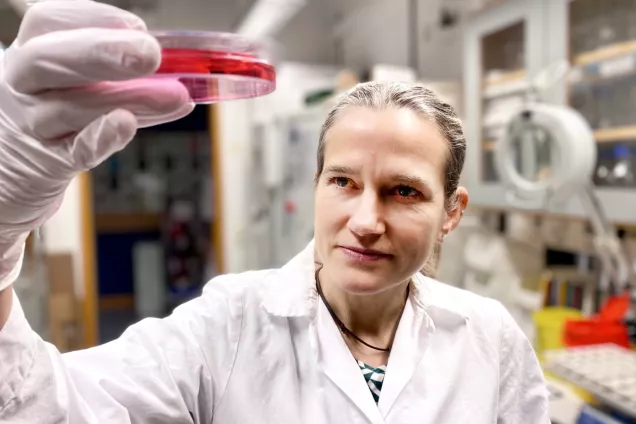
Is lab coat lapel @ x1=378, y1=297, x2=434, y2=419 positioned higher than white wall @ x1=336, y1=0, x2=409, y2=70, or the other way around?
white wall @ x1=336, y1=0, x2=409, y2=70

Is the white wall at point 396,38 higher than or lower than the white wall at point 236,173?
higher

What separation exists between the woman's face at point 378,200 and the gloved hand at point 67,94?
368mm

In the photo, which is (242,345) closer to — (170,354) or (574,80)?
(170,354)

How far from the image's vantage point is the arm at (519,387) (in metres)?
1.05

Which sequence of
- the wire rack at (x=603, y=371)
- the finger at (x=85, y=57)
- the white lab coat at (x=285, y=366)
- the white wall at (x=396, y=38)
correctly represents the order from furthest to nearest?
the white wall at (x=396, y=38) < the wire rack at (x=603, y=371) < the white lab coat at (x=285, y=366) < the finger at (x=85, y=57)

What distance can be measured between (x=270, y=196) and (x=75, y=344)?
1.88m

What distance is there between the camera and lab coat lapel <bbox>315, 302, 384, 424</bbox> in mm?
925

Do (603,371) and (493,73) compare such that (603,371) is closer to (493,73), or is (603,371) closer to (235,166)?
(493,73)

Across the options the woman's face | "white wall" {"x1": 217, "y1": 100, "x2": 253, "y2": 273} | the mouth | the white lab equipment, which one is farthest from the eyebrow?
"white wall" {"x1": 217, "y1": 100, "x2": 253, "y2": 273}

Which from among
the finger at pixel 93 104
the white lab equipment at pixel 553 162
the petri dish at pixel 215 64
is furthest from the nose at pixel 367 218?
the white lab equipment at pixel 553 162

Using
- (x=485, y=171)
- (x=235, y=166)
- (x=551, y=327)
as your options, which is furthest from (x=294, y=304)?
(x=235, y=166)

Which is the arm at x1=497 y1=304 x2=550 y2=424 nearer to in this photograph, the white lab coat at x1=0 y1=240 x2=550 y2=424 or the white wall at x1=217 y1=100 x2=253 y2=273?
the white lab coat at x1=0 y1=240 x2=550 y2=424

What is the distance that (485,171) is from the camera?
2.51m

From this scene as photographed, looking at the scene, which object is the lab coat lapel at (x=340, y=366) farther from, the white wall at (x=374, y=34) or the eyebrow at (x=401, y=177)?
the white wall at (x=374, y=34)
